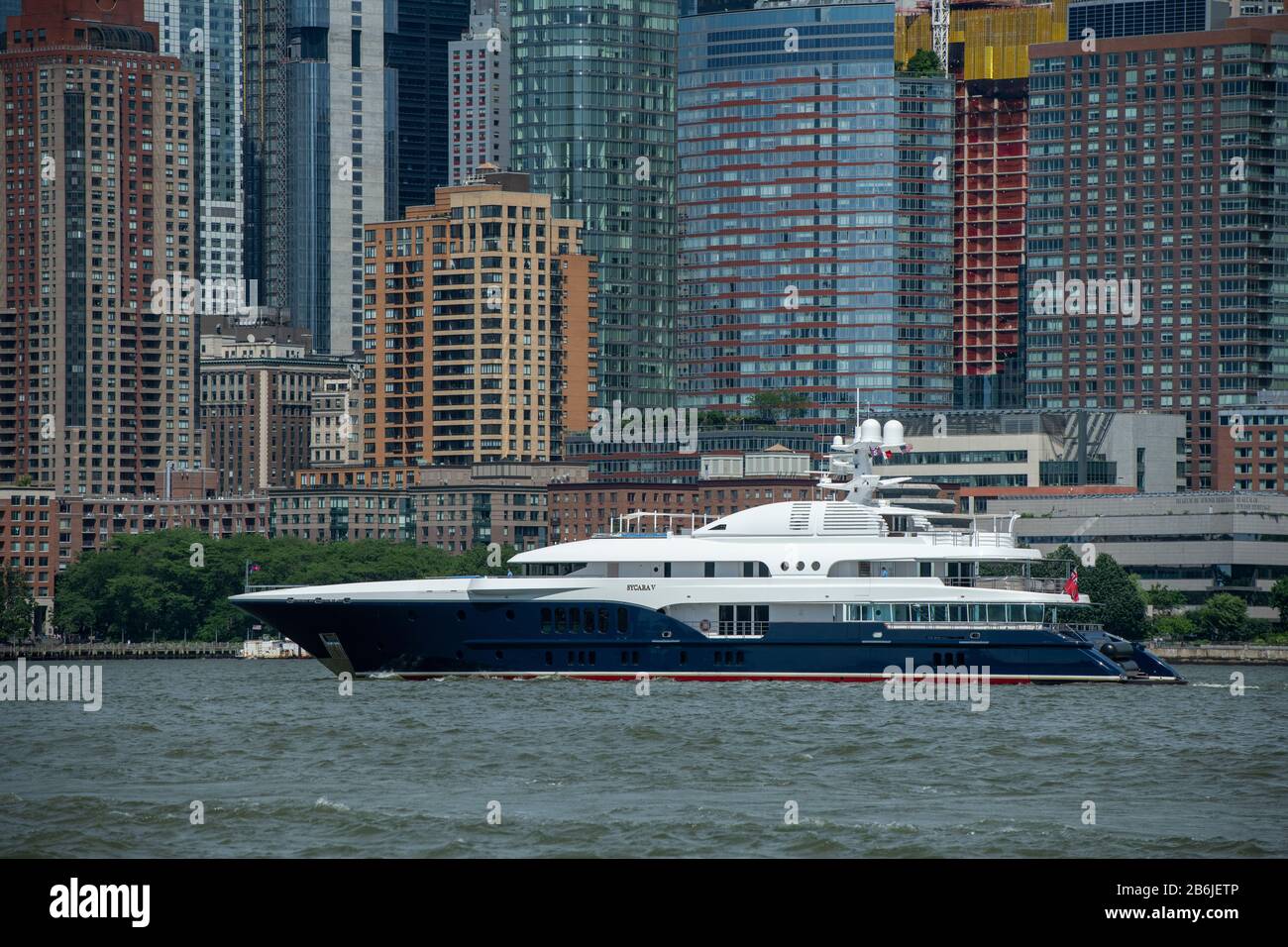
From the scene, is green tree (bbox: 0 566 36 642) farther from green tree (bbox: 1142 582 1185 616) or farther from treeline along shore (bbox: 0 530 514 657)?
green tree (bbox: 1142 582 1185 616)

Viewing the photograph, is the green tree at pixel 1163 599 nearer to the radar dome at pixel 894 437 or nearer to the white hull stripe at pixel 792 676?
the radar dome at pixel 894 437

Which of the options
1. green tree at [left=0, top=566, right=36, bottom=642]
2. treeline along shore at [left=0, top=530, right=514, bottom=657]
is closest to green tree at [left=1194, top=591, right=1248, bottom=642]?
treeline along shore at [left=0, top=530, right=514, bottom=657]

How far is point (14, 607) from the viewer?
7426 inches

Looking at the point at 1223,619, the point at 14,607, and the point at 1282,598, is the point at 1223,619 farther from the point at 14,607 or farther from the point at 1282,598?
the point at 14,607

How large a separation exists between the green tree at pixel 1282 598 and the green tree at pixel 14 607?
94.6 metres

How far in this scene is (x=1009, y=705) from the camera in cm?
7119

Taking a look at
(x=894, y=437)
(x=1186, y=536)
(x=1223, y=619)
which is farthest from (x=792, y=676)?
(x=1186, y=536)

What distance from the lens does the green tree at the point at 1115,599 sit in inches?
6152

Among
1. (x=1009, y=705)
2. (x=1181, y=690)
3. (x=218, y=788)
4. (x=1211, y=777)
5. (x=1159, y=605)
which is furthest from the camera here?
(x=1159, y=605)

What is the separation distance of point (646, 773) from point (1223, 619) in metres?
126

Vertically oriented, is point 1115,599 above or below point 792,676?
below
